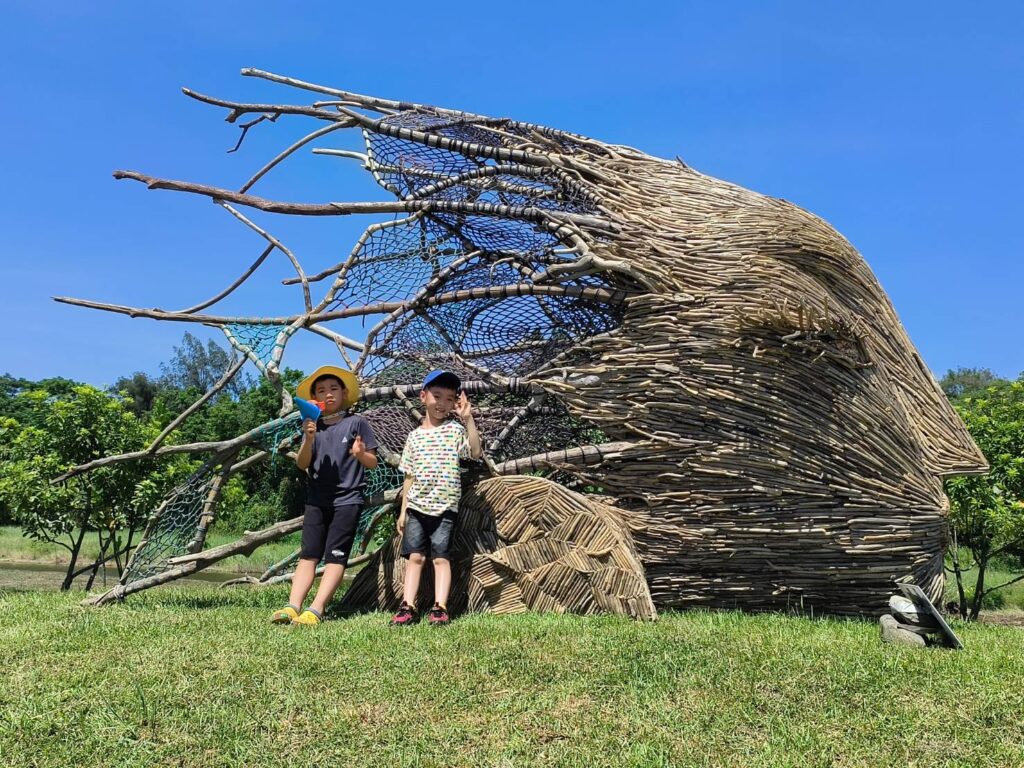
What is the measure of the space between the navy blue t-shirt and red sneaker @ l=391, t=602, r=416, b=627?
84cm

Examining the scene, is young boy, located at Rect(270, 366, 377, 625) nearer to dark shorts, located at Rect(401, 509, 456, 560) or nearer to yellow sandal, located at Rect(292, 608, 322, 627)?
yellow sandal, located at Rect(292, 608, 322, 627)

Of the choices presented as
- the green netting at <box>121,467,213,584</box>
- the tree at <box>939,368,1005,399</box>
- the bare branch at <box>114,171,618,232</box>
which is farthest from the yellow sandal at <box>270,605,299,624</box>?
the tree at <box>939,368,1005,399</box>

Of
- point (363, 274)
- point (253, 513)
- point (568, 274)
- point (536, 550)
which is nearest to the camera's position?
point (536, 550)

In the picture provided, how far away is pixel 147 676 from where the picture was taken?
364 cm

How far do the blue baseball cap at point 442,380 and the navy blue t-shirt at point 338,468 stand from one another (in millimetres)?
536

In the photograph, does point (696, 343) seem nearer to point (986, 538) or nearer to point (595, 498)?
point (595, 498)

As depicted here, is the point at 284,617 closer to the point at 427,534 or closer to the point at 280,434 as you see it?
the point at 427,534

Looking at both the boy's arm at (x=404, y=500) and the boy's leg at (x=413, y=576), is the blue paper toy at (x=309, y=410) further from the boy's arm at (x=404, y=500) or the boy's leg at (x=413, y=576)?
the boy's leg at (x=413, y=576)

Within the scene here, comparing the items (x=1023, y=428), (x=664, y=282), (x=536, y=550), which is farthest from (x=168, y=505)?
(x=1023, y=428)

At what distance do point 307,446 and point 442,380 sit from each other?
995 millimetres

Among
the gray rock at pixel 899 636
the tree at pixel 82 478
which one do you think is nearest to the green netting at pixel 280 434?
the tree at pixel 82 478

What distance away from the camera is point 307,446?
5.41 metres

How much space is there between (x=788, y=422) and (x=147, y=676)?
4060 millimetres

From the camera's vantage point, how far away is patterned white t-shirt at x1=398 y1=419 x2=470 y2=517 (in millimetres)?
5359
